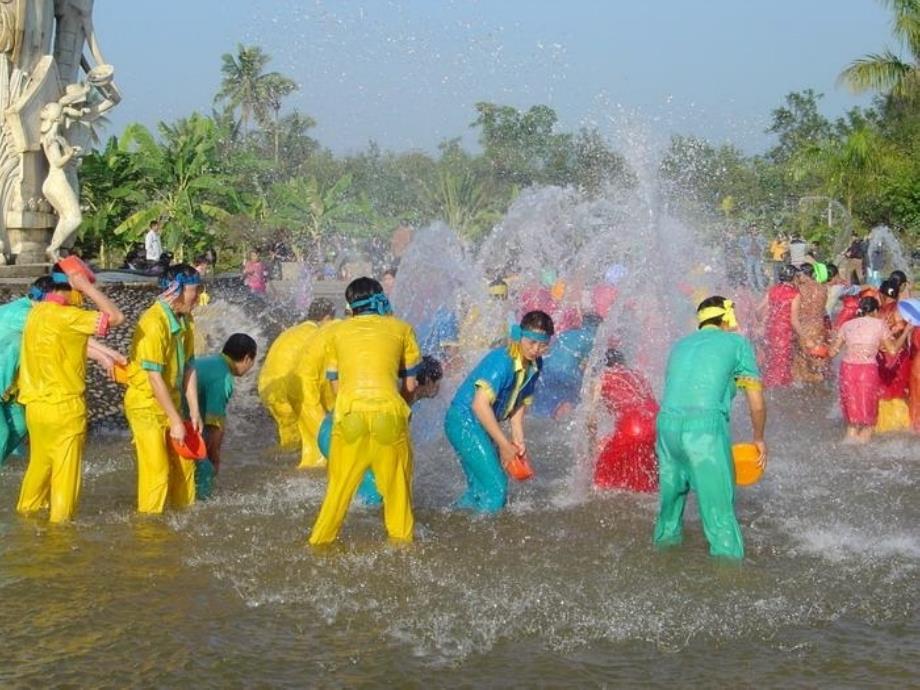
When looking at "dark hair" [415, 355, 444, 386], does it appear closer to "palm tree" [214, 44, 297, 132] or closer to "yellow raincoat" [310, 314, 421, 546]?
"yellow raincoat" [310, 314, 421, 546]

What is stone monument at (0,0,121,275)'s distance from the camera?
575 inches

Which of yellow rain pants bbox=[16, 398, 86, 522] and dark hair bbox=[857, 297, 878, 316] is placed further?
dark hair bbox=[857, 297, 878, 316]

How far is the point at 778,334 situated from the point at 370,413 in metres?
10.2

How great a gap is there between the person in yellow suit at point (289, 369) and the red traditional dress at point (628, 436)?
276 centimetres

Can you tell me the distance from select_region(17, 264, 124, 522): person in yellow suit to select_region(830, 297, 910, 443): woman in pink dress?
7390 mm

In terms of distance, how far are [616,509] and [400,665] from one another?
11.5 feet

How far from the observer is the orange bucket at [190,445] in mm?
8203

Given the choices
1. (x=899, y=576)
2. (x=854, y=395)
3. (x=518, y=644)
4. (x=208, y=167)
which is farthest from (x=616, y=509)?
(x=208, y=167)

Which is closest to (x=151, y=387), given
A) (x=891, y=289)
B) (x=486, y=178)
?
(x=891, y=289)

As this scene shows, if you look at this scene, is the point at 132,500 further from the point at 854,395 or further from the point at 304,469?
the point at 854,395

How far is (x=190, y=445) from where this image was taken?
8250 mm

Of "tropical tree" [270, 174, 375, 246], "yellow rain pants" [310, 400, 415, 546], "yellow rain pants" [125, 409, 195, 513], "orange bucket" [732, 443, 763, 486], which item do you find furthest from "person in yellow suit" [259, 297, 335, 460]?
"tropical tree" [270, 174, 375, 246]

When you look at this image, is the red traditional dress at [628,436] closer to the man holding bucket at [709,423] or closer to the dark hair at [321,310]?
the man holding bucket at [709,423]

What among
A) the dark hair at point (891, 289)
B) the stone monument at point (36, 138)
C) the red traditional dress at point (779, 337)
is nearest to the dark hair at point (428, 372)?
the dark hair at point (891, 289)
